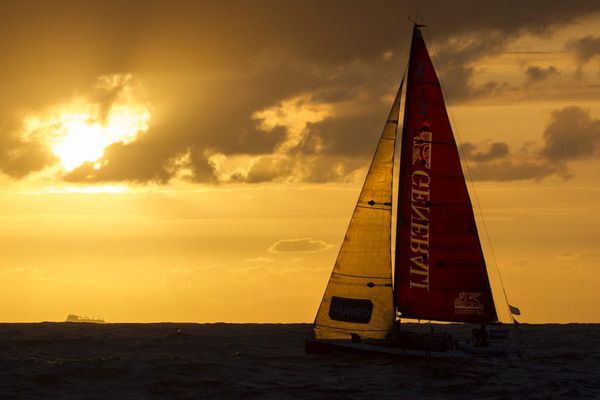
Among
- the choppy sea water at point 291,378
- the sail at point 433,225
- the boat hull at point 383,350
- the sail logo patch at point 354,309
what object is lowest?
the choppy sea water at point 291,378

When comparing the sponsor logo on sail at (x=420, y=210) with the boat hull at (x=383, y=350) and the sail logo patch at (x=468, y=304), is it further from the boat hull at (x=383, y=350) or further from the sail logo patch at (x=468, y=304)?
the boat hull at (x=383, y=350)

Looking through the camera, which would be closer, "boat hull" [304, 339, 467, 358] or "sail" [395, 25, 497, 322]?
"boat hull" [304, 339, 467, 358]

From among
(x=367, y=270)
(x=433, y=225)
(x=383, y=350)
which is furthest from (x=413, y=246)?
(x=383, y=350)

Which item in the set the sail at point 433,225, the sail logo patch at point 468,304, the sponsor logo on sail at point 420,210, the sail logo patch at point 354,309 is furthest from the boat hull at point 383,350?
the sponsor logo on sail at point 420,210

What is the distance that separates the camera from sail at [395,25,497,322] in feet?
172

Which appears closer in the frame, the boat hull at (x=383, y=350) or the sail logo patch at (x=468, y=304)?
the boat hull at (x=383, y=350)

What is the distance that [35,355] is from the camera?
6881 cm

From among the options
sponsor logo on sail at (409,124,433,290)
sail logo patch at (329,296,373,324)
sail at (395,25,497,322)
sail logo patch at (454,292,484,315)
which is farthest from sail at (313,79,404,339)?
sail logo patch at (454,292,484,315)

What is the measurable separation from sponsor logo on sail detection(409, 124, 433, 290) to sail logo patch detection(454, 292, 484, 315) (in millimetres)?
1980

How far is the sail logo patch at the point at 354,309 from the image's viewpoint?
51.0 m

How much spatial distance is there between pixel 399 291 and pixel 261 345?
35.3 meters

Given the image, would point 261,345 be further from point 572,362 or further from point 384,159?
point 384,159

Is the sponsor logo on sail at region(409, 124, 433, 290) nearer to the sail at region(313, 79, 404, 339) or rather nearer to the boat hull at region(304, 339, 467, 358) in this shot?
the sail at region(313, 79, 404, 339)

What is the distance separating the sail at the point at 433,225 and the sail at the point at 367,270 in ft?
4.45
